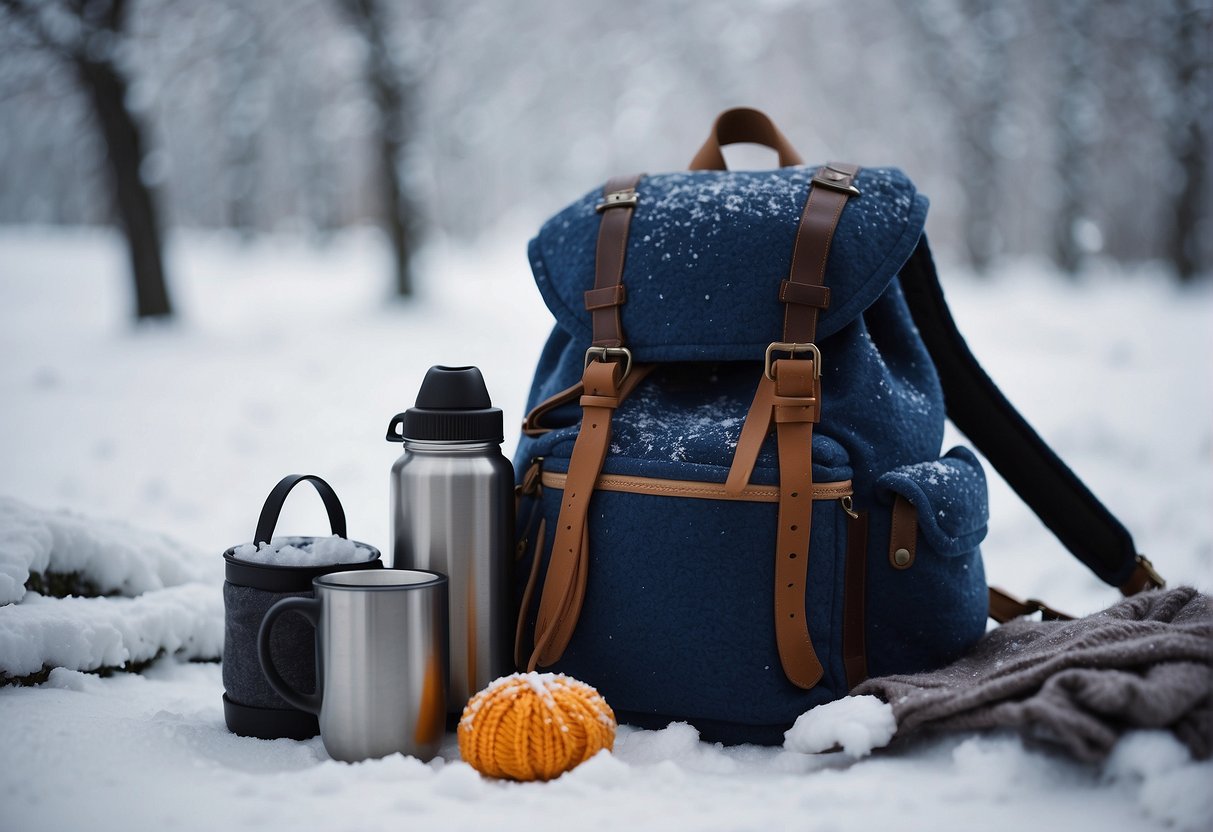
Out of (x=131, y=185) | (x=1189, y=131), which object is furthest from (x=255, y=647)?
(x=1189, y=131)

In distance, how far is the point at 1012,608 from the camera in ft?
6.07

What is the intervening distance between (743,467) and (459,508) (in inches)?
15.7

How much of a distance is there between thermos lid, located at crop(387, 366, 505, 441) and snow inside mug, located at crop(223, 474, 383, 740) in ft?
0.55

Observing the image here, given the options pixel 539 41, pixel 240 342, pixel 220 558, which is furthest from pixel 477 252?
pixel 220 558

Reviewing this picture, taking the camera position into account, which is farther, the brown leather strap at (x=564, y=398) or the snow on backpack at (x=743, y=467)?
the brown leather strap at (x=564, y=398)

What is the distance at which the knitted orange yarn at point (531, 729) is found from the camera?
1.21 m

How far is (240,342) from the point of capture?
6.52m

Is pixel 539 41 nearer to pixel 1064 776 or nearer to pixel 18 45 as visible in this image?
pixel 18 45

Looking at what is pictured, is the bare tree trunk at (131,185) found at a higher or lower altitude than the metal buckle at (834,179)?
higher

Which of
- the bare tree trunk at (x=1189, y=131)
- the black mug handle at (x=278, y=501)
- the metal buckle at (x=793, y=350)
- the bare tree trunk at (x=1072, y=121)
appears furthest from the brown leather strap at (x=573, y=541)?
the bare tree trunk at (x=1072, y=121)

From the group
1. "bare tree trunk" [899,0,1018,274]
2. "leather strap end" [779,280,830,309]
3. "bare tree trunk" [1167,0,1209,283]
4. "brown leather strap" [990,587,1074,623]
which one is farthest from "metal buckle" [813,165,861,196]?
"bare tree trunk" [899,0,1018,274]

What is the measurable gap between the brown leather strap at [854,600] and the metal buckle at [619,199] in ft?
2.01

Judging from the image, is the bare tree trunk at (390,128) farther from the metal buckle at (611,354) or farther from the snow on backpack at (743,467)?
the metal buckle at (611,354)

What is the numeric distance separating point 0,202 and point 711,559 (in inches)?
979
